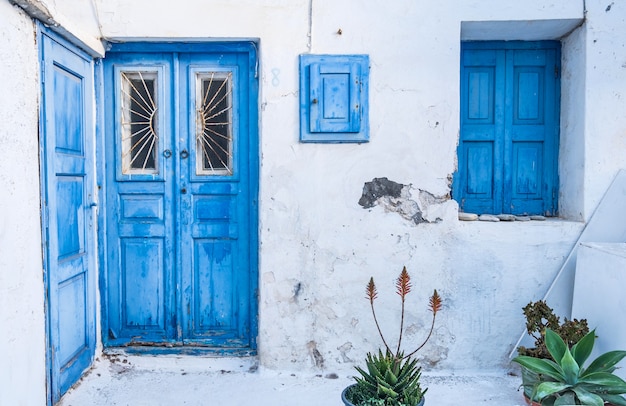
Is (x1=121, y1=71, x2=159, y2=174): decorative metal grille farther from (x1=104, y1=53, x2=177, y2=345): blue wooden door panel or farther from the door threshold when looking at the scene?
the door threshold

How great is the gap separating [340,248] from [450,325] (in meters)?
0.91

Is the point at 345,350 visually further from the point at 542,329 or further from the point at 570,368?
the point at 570,368

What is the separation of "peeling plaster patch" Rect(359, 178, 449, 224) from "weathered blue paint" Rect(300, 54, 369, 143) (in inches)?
13.2

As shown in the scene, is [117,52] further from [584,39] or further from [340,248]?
[584,39]

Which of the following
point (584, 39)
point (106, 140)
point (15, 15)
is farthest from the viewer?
point (106, 140)

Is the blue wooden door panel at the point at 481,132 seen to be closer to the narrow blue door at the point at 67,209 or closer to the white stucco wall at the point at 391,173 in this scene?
the white stucco wall at the point at 391,173

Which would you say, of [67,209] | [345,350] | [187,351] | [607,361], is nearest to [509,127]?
[607,361]

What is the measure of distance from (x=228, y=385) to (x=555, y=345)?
1970mm

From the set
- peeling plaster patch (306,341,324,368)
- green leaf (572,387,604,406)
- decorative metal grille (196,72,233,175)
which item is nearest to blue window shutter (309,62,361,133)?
decorative metal grille (196,72,233,175)

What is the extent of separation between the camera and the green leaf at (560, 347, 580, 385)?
8.29 ft

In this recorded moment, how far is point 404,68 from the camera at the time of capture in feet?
10.8

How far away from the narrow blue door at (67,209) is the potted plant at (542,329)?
2.71 metres

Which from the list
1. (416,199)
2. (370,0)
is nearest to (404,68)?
(370,0)

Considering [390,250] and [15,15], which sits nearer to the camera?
[15,15]
